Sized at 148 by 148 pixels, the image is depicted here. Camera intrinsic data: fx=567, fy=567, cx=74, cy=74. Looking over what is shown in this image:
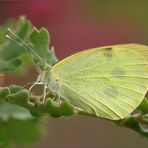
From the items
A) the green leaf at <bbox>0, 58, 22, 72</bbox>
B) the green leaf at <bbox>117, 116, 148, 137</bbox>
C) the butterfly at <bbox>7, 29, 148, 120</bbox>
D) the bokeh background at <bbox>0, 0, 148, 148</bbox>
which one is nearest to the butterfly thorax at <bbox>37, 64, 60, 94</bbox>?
the butterfly at <bbox>7, 29, 148, 120</bbox>

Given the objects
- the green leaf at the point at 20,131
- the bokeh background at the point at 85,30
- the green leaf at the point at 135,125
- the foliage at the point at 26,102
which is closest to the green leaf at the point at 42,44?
the foliage at the point at 26,102

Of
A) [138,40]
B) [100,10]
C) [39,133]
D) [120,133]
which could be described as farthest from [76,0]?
[39,133]

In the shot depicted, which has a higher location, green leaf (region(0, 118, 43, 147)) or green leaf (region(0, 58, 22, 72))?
green leaf (region(0, 58, 22, 72))

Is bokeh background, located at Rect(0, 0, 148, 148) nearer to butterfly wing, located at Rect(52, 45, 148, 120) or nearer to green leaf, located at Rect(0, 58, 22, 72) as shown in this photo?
butterfly wing, located at Rect(52, 45, 148, 120)

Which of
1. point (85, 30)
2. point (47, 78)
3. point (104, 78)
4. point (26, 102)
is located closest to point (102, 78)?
point (104, 78)

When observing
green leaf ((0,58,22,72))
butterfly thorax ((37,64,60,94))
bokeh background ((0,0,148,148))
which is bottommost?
bokeh background ((0,0,148,148))

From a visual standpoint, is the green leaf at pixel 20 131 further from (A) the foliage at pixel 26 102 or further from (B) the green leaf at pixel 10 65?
(B) the green leaf at pixel 10 65
